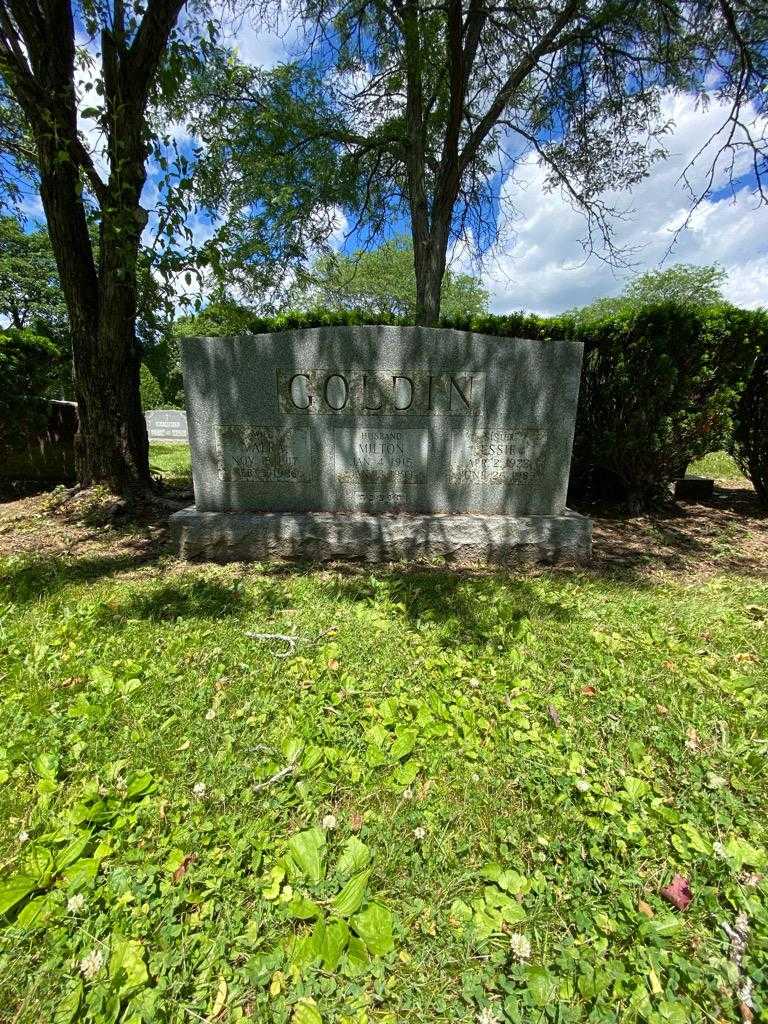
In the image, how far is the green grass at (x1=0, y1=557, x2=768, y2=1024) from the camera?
1.17 metres

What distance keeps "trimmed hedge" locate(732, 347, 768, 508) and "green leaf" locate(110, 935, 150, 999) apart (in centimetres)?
692

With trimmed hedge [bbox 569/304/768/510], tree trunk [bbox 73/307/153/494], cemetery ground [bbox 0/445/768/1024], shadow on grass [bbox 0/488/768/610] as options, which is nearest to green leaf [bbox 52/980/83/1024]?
cemetery ground [bbox 0/445/768/1024]

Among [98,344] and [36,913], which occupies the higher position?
[98,344]

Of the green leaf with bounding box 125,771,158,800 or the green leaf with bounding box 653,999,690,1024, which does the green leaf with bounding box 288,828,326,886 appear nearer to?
the green leaf with bounding box 125,771,158,800

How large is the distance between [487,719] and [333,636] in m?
1.05

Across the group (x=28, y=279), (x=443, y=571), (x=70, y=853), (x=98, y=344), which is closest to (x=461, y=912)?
(x=70, y=853)

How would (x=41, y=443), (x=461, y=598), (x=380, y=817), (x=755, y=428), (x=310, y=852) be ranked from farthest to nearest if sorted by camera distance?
(x=41, y=443)
(x=755, y=428)
(x=461, y=598)
(x=380, y=817)
(x=310, y=852)

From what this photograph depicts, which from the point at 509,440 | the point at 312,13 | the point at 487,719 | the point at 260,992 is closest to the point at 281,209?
the point at 312,13

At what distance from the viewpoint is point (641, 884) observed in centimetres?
140

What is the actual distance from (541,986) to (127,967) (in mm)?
1074

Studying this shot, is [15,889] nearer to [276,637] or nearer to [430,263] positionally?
[276,637]

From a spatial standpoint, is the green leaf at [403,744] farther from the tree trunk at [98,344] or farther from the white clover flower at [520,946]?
the tree trunk at [98,344]

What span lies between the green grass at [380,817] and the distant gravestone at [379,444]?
1.34 metres

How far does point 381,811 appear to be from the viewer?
5.41 ft
